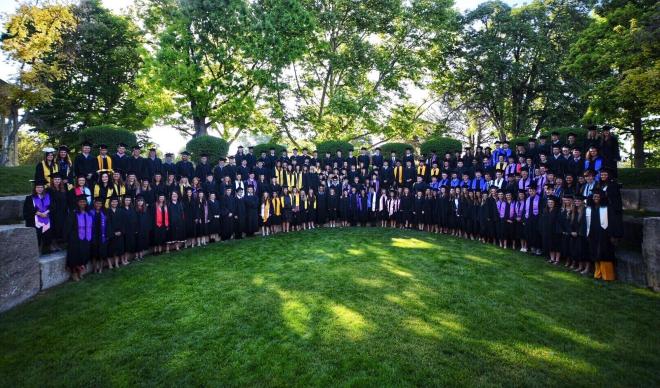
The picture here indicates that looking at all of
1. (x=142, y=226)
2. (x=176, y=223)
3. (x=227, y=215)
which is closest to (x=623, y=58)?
(x=227, y=215)

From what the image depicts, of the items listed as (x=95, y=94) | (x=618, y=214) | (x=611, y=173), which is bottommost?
(x=618, y=214)

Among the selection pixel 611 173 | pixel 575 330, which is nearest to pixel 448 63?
pixel 611 173

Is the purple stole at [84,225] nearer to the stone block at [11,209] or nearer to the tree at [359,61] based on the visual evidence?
the stone block at [11,209]

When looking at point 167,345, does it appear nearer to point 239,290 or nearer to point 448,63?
Result: point 239,290

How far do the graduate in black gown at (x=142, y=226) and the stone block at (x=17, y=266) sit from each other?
226 centimetres

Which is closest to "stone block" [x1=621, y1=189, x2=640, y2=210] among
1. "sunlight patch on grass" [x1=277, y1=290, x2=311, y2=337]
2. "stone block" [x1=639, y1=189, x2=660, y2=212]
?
"stone block" [x1=639, y1=189, x2=660, y2=212]

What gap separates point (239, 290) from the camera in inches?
216

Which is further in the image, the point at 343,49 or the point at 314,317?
the point at 343,49

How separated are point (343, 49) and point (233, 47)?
6.80m

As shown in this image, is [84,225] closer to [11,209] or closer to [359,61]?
[11,209]

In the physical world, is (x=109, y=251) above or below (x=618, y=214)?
below

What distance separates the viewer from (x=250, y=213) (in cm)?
1041

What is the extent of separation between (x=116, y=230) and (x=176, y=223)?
1652mm

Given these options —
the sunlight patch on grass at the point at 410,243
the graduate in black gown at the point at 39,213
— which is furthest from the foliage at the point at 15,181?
the sunlight patch on grass at the point at 410,243
